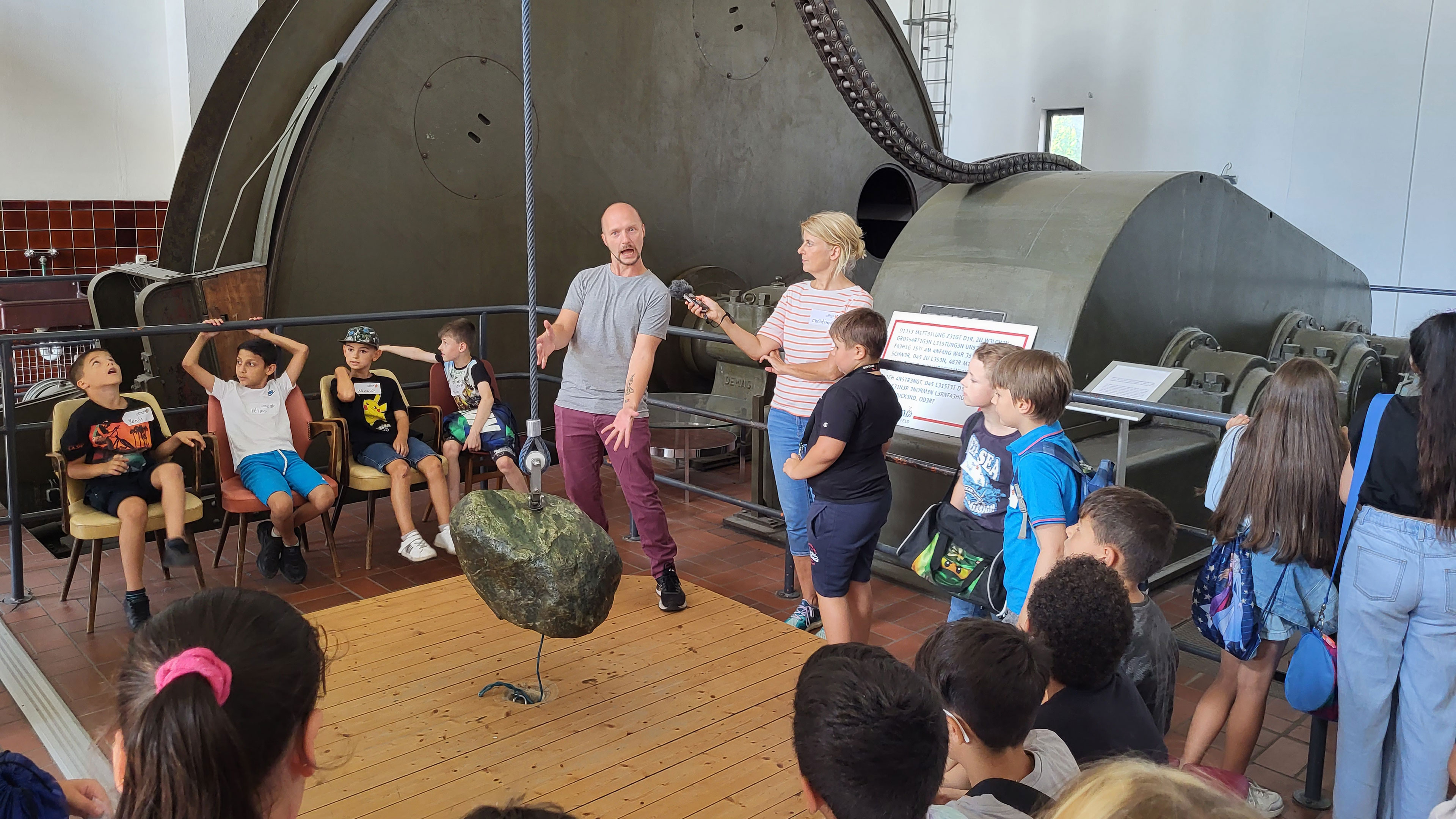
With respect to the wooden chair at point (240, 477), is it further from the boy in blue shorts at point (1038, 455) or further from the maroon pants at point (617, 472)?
the boy in blue shorts at point (1038, 455)

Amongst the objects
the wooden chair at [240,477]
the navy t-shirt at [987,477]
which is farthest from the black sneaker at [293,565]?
the navy t-shirt at [987,477]

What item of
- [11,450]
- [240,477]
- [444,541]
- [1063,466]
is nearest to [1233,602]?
[1063,466]

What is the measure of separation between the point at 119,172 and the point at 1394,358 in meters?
8.88

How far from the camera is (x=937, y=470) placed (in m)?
3.67

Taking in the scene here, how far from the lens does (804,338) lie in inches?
149

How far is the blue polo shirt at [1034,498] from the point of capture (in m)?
2.68

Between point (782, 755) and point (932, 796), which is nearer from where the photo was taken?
point (932, 796)

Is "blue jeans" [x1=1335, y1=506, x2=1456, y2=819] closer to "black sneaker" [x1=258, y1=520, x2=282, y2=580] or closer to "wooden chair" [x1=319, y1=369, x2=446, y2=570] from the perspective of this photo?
"wooden chair" [x1=319, y1=369, x2=446, y2=570]

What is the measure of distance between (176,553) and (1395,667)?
386cm

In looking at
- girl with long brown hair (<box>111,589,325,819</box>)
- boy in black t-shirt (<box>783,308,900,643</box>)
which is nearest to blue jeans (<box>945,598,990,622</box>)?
boy in black t-shirt (<box>783,308,900,643</box>)

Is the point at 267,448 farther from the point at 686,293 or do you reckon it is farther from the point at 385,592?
the point at 686,293

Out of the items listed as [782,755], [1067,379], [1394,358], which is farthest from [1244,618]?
[1394,358]

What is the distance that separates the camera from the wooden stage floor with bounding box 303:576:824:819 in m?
2.43

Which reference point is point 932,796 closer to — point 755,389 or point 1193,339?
point 1193,339
